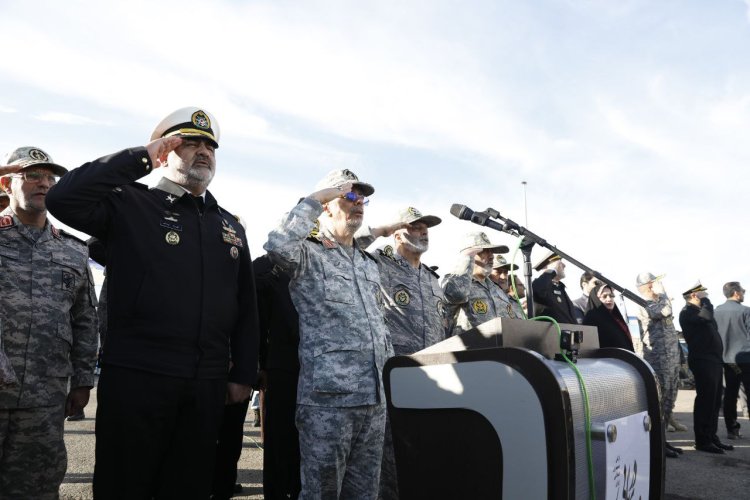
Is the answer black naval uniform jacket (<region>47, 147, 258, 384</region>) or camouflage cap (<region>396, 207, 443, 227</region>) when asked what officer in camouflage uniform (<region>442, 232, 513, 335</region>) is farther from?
black naval uniform jacket (<region>47, 147, 258, 384</region>)

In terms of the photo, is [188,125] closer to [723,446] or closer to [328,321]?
[328,321]

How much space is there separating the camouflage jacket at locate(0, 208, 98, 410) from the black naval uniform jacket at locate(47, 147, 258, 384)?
889 millimetres


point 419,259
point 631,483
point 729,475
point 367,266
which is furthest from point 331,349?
point 729,475

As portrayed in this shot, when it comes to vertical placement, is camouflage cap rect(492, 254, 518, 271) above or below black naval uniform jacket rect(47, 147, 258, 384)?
above

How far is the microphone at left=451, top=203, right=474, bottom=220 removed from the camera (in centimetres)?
Answer: 367

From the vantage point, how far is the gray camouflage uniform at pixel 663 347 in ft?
23.7

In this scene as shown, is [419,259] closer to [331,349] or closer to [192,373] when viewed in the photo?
[331,349]

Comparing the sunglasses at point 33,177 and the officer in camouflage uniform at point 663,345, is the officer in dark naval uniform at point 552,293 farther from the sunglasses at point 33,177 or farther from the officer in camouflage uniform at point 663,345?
the sunglasses at point 33,177

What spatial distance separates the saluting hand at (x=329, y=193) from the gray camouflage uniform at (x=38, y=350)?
142cm

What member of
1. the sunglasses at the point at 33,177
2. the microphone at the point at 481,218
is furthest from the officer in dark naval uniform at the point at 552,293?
the sunglasses at the point at 33,177

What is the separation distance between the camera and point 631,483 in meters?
2.13

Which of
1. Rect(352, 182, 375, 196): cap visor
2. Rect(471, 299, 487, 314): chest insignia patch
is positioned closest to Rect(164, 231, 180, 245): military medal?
Rect(352, 182, 375, 196): cap visor

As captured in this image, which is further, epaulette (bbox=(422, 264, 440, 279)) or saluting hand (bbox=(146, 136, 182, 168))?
epaulette (bbox=(422, 264, 440, 279))

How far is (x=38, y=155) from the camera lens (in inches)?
125
